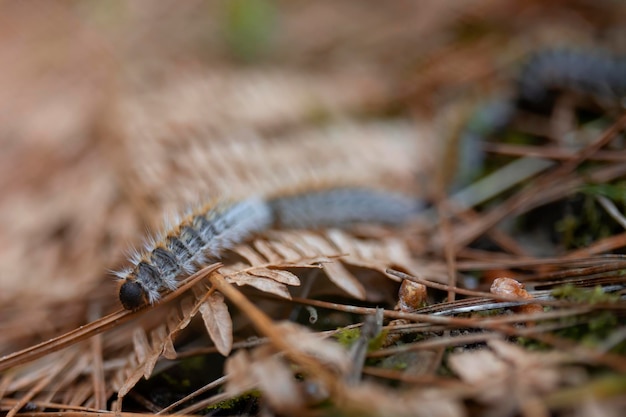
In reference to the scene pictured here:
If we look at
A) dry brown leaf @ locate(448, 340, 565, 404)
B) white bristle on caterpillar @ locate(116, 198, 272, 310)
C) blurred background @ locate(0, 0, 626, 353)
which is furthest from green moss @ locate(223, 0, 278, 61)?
dry brown leaf @ locate(448, 340, 565, 404)

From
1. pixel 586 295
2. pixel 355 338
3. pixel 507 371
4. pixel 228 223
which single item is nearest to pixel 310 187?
pixel 228 223

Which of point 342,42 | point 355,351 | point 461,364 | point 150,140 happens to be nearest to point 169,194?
point 150,140

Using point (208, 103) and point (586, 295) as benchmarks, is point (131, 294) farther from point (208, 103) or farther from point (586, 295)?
point (208, 103)

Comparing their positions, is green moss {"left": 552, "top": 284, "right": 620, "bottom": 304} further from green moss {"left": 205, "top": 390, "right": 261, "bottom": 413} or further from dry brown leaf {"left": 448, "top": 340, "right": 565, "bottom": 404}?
green moss {"left": 205, "top": 390, "right": 261, "bottom": 413}

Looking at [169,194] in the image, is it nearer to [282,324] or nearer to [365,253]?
[365,253]

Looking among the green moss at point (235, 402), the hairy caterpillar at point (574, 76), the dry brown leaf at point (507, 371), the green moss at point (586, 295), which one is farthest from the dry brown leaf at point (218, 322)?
the hairy caterpillar at point (574, 76)
